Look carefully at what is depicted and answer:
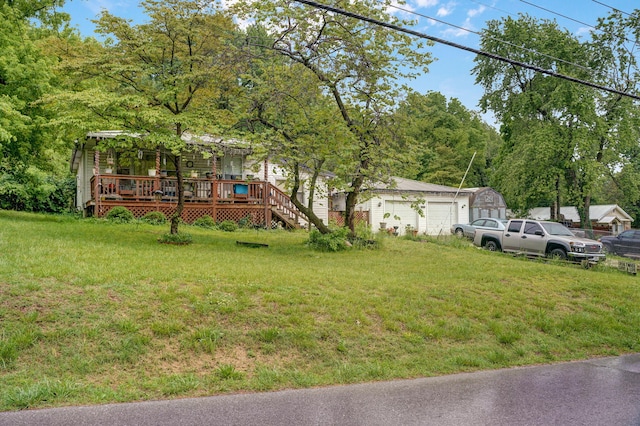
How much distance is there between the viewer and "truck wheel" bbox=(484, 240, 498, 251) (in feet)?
56.6

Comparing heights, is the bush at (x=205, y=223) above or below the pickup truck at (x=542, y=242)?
above

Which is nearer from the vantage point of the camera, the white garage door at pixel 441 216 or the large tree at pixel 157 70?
the large tree at pixel 157 70

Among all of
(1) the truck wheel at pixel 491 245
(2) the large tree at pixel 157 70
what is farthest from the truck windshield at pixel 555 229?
(2) the large tree at pixel 157 70

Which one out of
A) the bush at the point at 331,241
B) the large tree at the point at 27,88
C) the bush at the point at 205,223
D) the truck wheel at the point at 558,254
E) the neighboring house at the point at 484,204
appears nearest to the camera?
the bush at the point at 331,241

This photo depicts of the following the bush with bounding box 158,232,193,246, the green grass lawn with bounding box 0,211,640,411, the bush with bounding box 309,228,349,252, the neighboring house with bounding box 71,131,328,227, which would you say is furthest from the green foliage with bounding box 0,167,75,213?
the bush with bounding box 309,228,349,252

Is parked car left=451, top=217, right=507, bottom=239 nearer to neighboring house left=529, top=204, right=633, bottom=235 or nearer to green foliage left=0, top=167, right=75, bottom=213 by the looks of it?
green foliage left=0, top=167, right=75, bottom=213

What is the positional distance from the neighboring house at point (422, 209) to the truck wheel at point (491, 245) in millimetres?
8322

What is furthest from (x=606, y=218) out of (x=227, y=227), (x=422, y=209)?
(x=227, y=227)

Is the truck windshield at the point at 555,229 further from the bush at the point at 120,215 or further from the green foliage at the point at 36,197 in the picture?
the green foliage at the point at 36,197

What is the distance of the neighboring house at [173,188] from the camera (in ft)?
58.7

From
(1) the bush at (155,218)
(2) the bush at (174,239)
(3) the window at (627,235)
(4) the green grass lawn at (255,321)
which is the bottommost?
(4) the green grass lawn at (255,321)

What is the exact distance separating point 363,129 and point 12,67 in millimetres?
13801

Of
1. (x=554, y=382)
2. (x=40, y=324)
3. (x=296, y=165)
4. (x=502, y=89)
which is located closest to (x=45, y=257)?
(x=40, y=324)

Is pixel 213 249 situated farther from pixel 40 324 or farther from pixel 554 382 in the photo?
pixel 554 382
